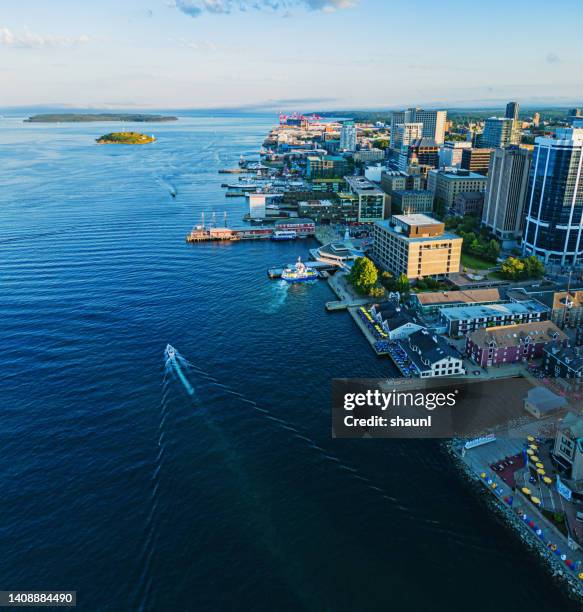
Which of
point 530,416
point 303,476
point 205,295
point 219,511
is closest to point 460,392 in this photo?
point 530,416

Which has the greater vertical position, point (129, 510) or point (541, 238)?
point (541, 238)

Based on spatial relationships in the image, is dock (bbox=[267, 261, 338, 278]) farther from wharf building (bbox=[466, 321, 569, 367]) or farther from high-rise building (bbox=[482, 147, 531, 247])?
high-rise building (bbox=[482, 147, 531, 247])

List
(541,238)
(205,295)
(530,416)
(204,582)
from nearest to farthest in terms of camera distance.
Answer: (204,582)
(530,416)
(205,295)
(541,238)

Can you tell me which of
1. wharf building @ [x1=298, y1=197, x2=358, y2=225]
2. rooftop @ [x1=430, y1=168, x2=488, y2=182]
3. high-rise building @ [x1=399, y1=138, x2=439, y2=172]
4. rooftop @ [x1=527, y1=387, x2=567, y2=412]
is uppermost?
high-rise building @ [x1=399, y1=138, x2=439, y2=172]

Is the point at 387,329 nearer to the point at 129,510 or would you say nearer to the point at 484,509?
the point at 484,509

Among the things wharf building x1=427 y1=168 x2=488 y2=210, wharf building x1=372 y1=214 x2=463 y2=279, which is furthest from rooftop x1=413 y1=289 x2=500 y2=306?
wharf building x1=427 y1=168 x2=488 y2=210

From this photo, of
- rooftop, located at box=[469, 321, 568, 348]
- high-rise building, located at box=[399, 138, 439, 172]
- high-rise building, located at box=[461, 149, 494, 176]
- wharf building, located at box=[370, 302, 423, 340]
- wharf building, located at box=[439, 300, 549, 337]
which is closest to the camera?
rooftop, located at box=[469, 321, 568, 348]
